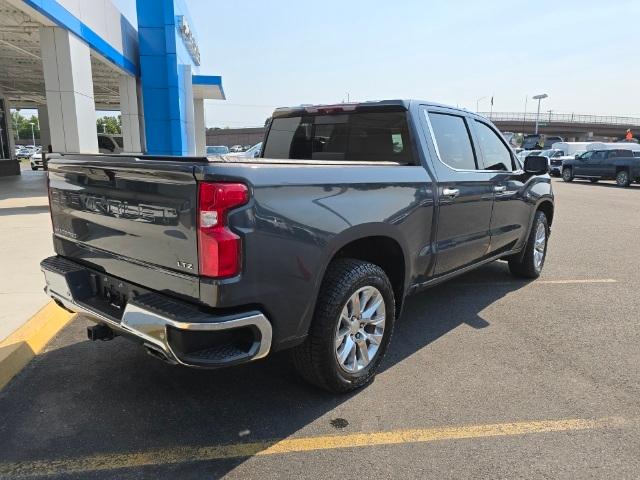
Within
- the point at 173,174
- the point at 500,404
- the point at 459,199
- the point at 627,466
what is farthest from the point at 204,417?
the point at 459,199

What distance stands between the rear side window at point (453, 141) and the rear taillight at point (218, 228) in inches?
89.2

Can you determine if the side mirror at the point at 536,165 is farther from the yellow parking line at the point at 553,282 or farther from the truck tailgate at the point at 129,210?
the truck tailgate at the point at 129,210

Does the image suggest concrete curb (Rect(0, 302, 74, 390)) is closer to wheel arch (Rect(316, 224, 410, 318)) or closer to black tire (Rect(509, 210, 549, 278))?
wheel arch (Rect(316, 224, 410, 318))

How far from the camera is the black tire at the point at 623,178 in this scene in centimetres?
2245

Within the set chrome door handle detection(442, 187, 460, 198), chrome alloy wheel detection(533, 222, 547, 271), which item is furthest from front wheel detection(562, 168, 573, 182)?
chrome door handle detection(442, 187, 460, 198)

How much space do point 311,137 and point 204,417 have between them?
2.62 metres

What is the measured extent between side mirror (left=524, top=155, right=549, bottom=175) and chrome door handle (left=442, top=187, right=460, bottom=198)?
1808mm

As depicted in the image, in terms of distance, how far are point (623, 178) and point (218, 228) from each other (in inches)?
978

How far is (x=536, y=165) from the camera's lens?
551 cm

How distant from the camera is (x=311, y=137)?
4.62 m

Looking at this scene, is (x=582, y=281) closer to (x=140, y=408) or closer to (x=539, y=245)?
(x=539, y=245)

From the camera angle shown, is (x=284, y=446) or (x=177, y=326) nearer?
(x=177, y=326)

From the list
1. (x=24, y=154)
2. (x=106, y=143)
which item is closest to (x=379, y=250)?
(x=106, y=143)

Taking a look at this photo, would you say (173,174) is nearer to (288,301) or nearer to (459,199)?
(288,301)
